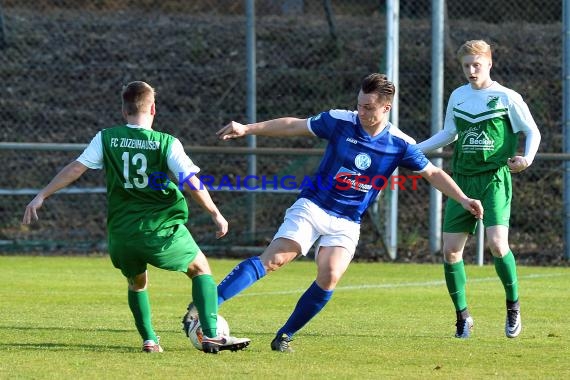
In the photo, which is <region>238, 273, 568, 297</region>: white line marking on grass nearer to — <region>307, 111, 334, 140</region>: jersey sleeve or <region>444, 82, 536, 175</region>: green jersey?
<region>444, 82, 536, 175</region>: green jersey

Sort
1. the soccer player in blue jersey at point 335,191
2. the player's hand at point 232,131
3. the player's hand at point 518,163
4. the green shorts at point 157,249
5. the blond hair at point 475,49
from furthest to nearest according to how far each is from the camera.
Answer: the blond hair at point 475,49 < the player's hand at point 518,163 < the soccer player in blue jersey at point 335,191 < the player's hand at point 232,131 < the green shorts at point 157,249

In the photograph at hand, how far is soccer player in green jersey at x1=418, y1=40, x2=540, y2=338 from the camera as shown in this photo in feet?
24.6

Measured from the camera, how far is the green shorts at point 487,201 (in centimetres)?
752

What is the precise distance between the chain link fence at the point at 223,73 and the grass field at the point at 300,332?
10.2 feet

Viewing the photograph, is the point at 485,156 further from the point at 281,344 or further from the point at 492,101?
the point at 281,344

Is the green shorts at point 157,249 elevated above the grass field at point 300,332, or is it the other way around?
the green shorts at point 157,249

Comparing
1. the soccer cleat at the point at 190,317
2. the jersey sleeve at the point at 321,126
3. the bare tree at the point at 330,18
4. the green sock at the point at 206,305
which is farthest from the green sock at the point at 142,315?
the bare tree at the point at 330,18

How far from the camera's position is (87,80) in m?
18.5

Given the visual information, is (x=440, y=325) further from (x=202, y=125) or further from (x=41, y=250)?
(x=202, y=125)

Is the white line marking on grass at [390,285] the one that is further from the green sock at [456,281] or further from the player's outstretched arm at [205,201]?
the player's outstretched arm at [205,201]

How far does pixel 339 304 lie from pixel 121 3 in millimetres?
12167

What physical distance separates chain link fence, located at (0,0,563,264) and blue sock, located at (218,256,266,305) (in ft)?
25.3

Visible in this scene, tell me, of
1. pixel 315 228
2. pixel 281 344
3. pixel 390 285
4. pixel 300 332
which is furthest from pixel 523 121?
pixel 390 285

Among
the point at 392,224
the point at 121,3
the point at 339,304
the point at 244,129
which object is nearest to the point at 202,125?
Answer: the point at 121,3
